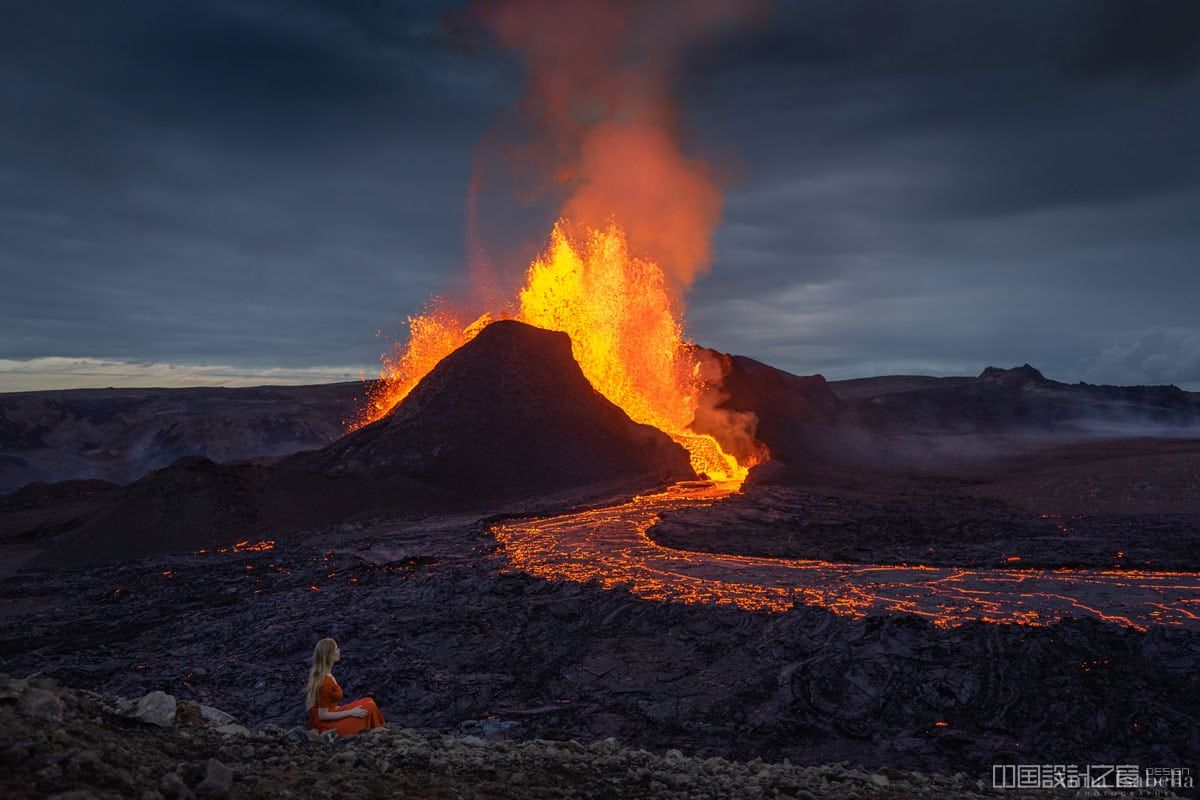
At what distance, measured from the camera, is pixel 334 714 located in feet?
28.4

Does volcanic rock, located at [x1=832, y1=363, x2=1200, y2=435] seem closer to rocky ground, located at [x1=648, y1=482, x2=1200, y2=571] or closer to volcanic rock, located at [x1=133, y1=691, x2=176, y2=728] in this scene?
rocky ground, located at [x1=648, y1=482, x2=1200, y2=571]

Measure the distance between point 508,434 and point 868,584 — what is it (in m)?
25.4

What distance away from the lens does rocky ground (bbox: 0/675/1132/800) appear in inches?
209

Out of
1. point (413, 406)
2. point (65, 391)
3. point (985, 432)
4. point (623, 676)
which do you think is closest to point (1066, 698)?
point (623, 676)

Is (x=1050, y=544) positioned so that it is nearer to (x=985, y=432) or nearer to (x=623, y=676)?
(x=623, y=676)

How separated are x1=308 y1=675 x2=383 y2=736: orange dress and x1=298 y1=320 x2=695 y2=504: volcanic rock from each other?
29.0 m

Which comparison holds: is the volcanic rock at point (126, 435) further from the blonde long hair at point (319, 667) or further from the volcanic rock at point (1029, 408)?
the blonde long hair at point (319, 667)

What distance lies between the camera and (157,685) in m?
14.5

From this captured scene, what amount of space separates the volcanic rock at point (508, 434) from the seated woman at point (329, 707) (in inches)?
1143

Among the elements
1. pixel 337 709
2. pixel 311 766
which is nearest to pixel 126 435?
pixel 337 709

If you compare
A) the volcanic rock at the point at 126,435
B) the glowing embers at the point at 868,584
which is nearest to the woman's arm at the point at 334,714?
the glowing embers at the point at 868,584

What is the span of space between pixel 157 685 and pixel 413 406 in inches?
1197

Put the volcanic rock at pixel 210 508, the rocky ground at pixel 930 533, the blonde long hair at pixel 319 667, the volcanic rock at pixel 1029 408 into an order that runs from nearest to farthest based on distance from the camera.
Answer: the blonde long hair at pixel 319 667
the rocky ground at pixel 930 533
the volcanic rock at pixel 210 508
the volcanic rock at pixel 1029 408

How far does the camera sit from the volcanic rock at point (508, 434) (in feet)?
131
